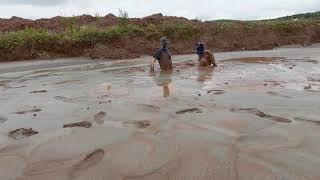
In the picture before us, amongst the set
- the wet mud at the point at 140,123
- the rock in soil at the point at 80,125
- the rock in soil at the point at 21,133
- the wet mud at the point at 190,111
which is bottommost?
the rock in soil at the point at 21,133

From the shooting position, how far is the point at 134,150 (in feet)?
17.8

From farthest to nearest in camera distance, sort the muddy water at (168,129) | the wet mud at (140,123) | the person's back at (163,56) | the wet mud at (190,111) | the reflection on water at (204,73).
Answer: the person's back at (163,56)
the reflection on water at (204,73)
the wet mud at (190,111)
the wet mud at (140,123)
the muddy water at (168,129)

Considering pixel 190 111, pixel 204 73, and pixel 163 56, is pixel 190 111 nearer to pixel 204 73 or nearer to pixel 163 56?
pixel 204 73

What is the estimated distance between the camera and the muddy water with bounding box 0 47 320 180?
478cm

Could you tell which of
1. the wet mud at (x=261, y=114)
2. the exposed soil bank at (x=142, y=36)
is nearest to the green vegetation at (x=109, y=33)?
the exposed soil bank at (x=142, y=36)

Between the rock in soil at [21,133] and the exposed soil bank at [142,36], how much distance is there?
14763 millimetres

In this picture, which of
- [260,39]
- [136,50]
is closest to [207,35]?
[260,39]

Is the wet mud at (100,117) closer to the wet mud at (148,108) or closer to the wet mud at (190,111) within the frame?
the wet mud at (148,108)

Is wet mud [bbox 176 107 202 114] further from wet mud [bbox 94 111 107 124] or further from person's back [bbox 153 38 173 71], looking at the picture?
person's back [bbox 153 38 173 71]

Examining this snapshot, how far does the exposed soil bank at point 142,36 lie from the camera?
72.0 ft

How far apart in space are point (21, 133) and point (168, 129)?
79.5 inches

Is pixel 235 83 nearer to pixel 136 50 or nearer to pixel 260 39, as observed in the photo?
pixel 136 50

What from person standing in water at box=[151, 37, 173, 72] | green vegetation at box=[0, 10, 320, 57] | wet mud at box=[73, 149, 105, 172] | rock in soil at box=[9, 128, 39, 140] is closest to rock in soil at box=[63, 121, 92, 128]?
rock in soil at box=[9, 128, 39, 140]

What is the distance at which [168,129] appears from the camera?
6355mm
